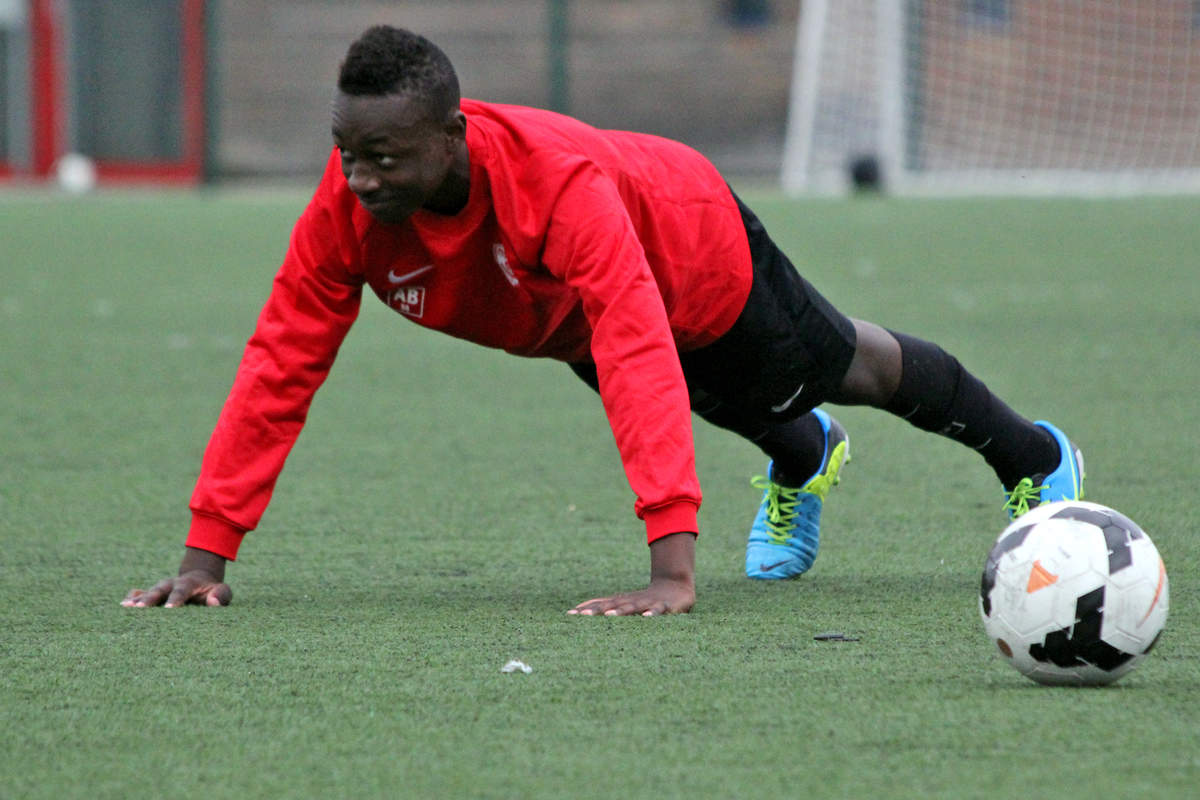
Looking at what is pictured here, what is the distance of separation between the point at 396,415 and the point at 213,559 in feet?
7.71

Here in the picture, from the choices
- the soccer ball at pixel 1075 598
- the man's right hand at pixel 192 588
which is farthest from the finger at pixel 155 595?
the soccer ball at pixel 1075 598

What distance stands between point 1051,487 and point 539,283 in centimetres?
110

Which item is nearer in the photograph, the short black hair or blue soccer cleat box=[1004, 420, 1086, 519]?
the short black hair

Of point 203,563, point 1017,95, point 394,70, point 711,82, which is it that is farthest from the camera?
point 711,82

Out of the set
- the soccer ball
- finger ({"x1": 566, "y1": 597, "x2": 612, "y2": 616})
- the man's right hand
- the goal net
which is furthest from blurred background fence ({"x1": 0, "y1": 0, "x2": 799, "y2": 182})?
the soccer ball

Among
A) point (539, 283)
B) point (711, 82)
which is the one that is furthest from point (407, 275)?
point (711, 82)

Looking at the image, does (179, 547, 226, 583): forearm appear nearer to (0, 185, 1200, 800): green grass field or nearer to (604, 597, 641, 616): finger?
(0, 185, 1200, 800): green grass field

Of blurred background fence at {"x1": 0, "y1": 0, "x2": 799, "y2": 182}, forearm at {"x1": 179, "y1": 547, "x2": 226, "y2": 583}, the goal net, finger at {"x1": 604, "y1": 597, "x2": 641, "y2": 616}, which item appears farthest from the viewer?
blurred background fence at {"x1": 0, "y1": 0, "x2": 799, "y2": 182}

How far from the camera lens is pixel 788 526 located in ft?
11.3

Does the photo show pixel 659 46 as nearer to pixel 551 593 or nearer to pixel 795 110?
pixel 795 110

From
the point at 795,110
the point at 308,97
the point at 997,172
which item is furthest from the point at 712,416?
the point at 308,97

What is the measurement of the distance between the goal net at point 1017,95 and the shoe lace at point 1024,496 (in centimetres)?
1226

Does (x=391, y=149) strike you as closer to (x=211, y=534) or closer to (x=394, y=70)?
(x=394, y=70)

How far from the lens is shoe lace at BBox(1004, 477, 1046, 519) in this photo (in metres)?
3.40
